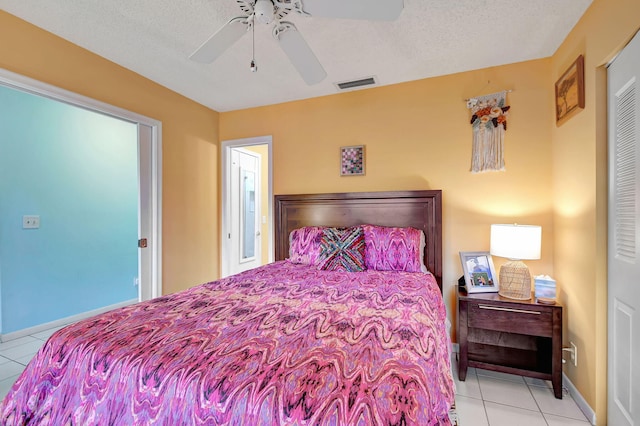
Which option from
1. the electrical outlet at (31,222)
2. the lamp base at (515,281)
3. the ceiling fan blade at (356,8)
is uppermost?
the ceiling fan blade at (356,8)

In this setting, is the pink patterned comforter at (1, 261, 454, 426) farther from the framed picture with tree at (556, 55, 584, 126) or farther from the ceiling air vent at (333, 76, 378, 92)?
the ceiling air vent at (333, 76, 378, 92)

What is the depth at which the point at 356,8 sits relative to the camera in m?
1.36

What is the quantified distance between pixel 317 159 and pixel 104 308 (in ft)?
10.6

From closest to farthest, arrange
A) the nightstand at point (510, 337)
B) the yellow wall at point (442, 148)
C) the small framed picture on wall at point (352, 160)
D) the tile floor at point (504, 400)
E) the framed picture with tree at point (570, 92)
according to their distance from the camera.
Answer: the tile floor at point (504, 400)
the framed picture with tree at point (570, 92)
the nightstand at point (510, 337)
the yellow wall at point (442, 148)
the small framed picture on wall at point (352, 160)

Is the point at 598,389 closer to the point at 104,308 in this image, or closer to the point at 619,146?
the point at 619,146

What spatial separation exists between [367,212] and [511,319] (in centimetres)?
144

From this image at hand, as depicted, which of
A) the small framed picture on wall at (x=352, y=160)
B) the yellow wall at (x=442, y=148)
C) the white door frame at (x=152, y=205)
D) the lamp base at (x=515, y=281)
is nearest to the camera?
the lamp base at (x=515, y=281)

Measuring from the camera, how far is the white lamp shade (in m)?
2.10

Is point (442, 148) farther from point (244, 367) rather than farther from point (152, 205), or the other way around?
point (152, 205)

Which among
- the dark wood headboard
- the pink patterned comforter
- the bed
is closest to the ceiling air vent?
→ the dark wood headboard

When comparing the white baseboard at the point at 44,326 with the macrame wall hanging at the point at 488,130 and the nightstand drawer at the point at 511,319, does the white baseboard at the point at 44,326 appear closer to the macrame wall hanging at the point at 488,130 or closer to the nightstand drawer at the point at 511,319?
the nightstand drawer at the point at 511,319

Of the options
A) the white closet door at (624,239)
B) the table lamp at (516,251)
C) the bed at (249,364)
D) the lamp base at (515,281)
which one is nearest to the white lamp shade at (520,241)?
the table lamp at (516,251)

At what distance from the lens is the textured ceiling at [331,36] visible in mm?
1852

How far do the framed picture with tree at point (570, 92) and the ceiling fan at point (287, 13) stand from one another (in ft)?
4.53
